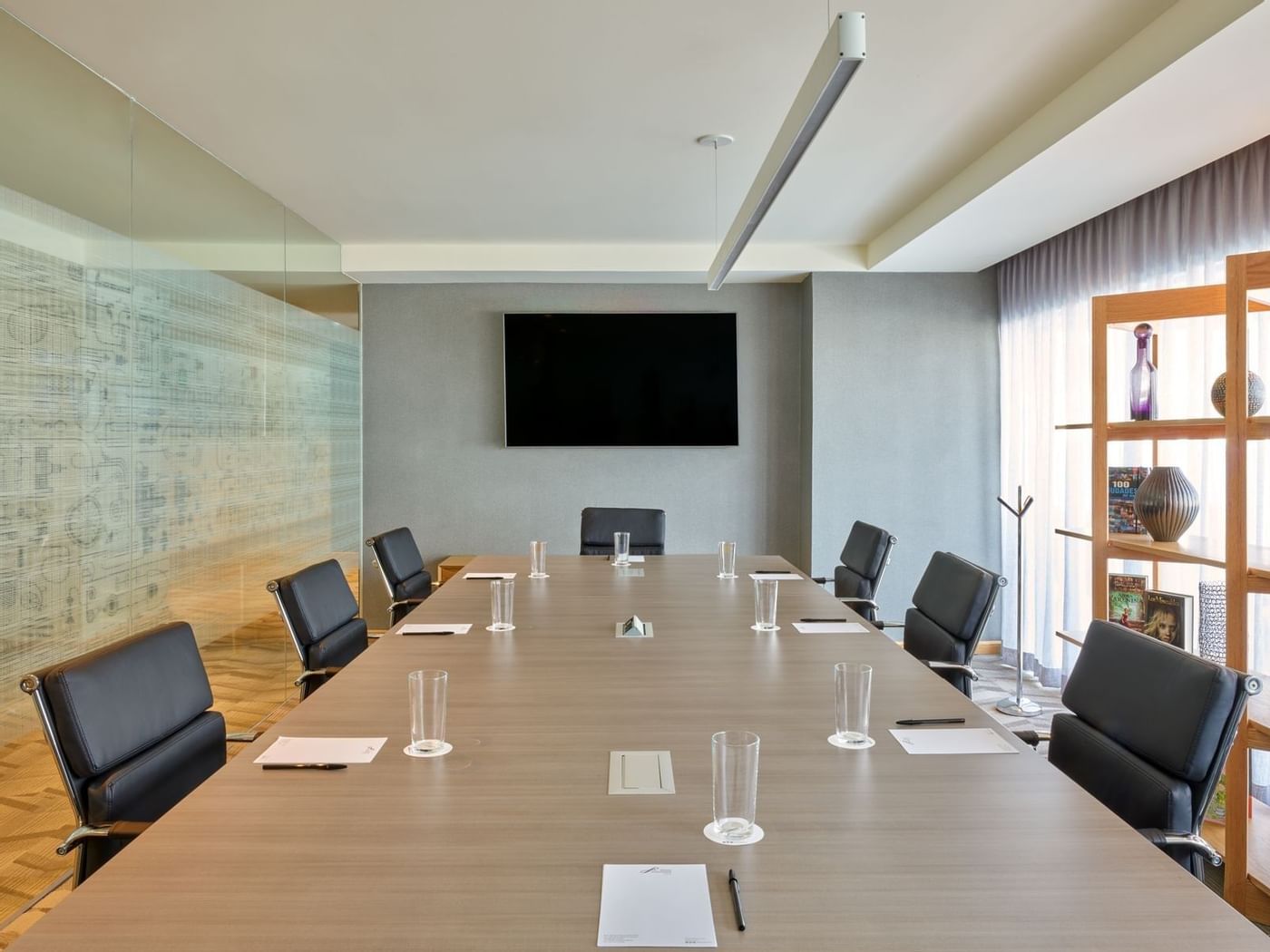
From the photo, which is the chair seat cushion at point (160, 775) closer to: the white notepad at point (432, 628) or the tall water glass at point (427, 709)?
the tall water glass at point (427, 709)

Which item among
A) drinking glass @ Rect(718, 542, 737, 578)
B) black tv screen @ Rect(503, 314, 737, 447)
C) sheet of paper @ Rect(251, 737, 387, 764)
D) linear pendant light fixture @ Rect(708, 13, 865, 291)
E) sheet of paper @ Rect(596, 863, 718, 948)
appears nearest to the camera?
sheet of paper @ Rect(596, 863, 718, 948)

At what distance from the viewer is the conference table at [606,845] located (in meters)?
1.06

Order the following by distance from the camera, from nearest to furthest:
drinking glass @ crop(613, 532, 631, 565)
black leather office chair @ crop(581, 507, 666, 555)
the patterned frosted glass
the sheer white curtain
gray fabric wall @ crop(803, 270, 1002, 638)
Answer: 1. the patterned frosted glass
2. the sheer white curtain
3. drinking glass @ crop(613, 532, 631, 565)
4. black leather office chair @ crop(581, 507, 666, 555)
5. gray fabric wall @ crop(803, 270, 1002, 638)

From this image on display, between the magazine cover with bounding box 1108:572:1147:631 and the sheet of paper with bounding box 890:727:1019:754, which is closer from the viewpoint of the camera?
the sheet of paper with bounding box 890:727:1019:754

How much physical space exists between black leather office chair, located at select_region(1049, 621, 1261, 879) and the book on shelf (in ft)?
5.31

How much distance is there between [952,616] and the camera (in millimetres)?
3020

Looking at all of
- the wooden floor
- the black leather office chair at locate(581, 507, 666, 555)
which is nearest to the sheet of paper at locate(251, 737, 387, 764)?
the wooden floor

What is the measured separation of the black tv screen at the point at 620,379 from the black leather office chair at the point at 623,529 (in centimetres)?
138

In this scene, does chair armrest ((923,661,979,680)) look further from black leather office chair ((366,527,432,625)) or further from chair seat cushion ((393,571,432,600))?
chair seat cushion ((393,571,432,600))

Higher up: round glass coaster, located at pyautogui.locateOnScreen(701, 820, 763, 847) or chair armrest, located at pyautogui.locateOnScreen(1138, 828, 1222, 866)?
round glass coaster, located at pyautogui.locateOnScreen(701, 820, 763, 847)

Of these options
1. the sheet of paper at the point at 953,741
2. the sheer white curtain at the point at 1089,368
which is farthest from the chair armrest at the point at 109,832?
the sheer white curtain at the point at 1089,368

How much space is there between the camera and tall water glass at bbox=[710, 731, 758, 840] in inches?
50.7

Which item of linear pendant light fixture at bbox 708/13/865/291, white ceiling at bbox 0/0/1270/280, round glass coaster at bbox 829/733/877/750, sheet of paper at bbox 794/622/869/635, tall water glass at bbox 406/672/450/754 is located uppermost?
white ceiling at bbox 0/0/1270/280

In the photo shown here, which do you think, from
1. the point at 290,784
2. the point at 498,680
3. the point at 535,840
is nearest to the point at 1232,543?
the point at 498,680
